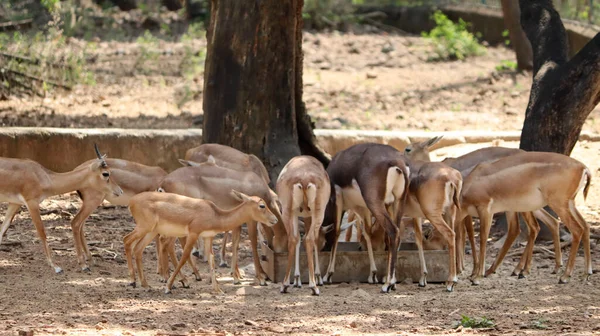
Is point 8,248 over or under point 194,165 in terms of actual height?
under

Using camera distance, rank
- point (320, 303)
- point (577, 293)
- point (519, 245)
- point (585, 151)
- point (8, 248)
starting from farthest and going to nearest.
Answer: point (585, 151)
point (519, 245)
point (8, 248)
point (577, 293)
point (320, 303)

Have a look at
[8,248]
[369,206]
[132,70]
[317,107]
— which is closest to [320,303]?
[369,206]

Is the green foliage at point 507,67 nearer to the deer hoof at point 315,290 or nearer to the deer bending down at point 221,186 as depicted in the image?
the deer bending down at point 221,186

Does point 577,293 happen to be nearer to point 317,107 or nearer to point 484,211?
point 484,211

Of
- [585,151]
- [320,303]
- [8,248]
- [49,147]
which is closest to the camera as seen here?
[320,303]

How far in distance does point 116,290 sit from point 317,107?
30.0 ft

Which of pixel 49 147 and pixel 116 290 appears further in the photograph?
pixel 49 147

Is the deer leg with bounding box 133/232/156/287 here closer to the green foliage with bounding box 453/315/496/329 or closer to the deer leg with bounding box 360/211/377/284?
the deer leg with bounding box 360/211/377/284

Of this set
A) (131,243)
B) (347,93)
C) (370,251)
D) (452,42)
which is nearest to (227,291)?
(131,243)

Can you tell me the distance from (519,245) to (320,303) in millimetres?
3721

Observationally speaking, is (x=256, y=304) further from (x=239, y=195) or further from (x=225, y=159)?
(x=225, y=159)

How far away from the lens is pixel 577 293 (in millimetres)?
8406

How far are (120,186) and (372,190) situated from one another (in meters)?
2.58

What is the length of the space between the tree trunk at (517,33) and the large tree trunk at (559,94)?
6.81 meters
